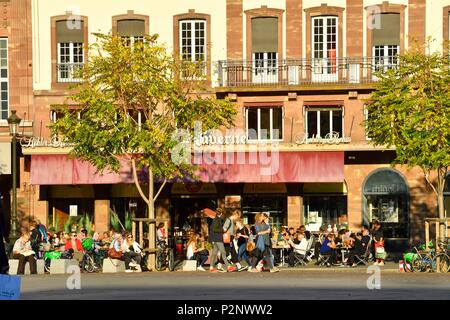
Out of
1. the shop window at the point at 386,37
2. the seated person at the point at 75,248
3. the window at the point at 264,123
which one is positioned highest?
the shop window at the point at 386,37

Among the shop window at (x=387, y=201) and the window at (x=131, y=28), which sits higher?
the window at (x=131, y=28)

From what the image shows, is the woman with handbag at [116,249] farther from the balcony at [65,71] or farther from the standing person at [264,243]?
the balcony at [65,71]

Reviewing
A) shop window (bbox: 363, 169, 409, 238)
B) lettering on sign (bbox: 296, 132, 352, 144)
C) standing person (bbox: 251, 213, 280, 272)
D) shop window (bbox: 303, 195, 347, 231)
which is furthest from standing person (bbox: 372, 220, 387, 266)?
shop window (bbox: 303, 195, 347, 231)

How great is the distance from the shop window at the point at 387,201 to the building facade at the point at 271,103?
0.04 m

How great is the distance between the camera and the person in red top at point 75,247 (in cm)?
3659

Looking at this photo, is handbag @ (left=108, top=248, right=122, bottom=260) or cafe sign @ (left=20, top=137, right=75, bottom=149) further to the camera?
cafe sign @ (left=20, top=137, right=75, bottom=149)

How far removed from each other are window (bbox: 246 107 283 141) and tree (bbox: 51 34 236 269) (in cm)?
856

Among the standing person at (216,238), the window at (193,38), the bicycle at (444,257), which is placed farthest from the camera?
the window at (193,38)

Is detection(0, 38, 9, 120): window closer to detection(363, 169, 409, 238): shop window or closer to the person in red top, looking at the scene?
the person in red top

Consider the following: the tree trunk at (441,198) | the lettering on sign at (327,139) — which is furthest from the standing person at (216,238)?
the lettering on sign at (327,139)

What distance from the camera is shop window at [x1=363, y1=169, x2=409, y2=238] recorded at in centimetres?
4512

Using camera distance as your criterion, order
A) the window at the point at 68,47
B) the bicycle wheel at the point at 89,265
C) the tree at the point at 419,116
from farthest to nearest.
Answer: the window at the point at 68,47 → the bicycle wheel at the point at 89,265 → the tree at the point at 419,116

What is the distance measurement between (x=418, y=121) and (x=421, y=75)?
1365 millimetres

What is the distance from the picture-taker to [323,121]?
4566 cm
